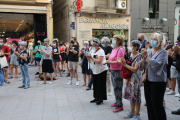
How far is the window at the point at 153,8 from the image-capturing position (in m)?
19.1

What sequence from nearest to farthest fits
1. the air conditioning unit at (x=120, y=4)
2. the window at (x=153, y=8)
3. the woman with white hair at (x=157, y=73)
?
1. the woman with white hair at (x=157, y=73)
2. the air conditioning unit at (x=120, y=4)
3. the window at (x=153, y=8)

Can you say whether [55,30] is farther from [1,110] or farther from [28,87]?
[1,110]

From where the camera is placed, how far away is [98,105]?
5547 mm

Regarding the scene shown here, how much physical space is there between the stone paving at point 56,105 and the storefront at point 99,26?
10481 mm

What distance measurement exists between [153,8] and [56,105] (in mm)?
16894

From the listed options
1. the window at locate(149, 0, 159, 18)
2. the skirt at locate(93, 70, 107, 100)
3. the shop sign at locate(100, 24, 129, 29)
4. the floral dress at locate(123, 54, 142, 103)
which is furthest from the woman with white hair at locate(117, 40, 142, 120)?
the window at locate(149, 0, 159, 18)

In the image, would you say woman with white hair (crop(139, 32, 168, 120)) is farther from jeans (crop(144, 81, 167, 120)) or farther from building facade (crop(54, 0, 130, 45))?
building facade (crop(54, 0, 130, 45))

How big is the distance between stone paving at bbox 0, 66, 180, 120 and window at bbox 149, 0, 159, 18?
14523 mm

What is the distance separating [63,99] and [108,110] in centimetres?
175

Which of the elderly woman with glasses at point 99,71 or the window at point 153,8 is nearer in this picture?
the elderly woman with glasses at point 99,71

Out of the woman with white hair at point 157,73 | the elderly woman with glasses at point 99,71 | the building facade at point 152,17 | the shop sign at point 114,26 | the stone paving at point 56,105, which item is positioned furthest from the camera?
the building facade at point 152,17

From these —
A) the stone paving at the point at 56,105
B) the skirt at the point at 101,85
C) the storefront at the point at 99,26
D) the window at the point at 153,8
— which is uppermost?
the window at the point at 153,8

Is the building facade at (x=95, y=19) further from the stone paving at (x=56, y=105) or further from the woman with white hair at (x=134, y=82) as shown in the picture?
the woman with white hair at (x=134, y=82)

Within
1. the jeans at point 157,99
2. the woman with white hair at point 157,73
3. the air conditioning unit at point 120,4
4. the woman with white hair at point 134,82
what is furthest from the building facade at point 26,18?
the jeans at point 157,99
